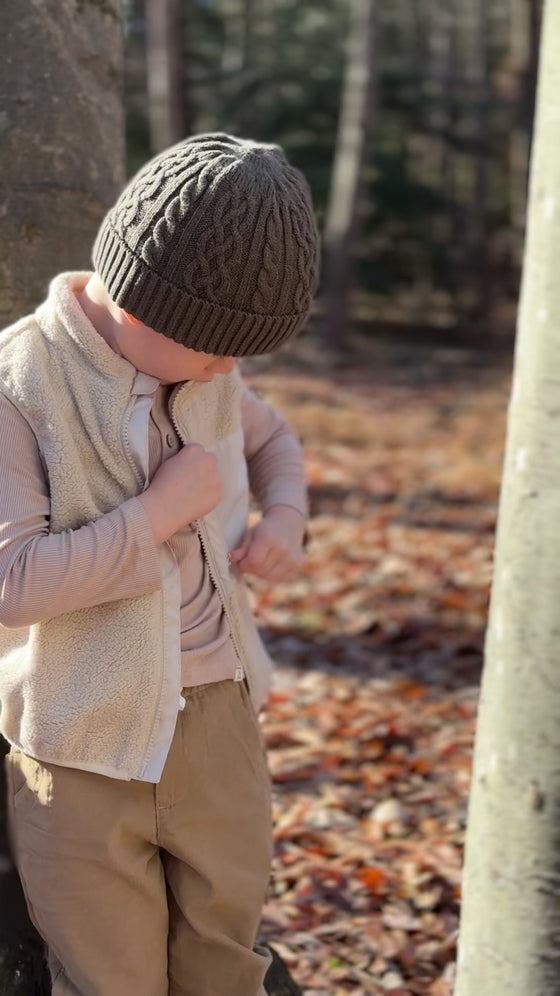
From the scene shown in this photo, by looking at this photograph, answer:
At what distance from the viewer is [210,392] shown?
6.74ft

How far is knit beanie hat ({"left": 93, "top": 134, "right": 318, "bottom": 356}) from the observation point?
171 cm

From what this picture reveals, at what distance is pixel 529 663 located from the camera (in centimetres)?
161

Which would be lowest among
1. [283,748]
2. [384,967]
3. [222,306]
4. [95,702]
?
[283,748]

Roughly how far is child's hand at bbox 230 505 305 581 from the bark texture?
697mm

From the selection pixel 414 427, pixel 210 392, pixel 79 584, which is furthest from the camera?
pixel 414 427

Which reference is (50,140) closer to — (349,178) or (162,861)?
(162,861)

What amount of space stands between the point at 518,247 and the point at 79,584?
64.2 feet

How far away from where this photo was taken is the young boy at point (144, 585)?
1.73 meters

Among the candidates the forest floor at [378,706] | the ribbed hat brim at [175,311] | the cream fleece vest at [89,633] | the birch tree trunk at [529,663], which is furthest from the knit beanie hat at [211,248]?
the forest floor at [378,706]

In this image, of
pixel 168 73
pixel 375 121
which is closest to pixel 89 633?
pixel 168 73

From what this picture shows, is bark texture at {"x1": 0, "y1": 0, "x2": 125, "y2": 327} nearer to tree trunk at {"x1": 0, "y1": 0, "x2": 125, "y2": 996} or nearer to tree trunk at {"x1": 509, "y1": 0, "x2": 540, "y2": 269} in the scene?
tree trunk at {"x1": 0, "y1": 0, "x2": 125, "y2": 996}

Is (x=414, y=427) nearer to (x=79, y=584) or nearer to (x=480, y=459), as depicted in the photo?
(x=480, y=459)

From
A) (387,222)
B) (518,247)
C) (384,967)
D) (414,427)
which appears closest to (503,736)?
(384,967)

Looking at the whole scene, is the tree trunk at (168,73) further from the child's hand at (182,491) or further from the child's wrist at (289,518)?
the child's hand at (182,491)
